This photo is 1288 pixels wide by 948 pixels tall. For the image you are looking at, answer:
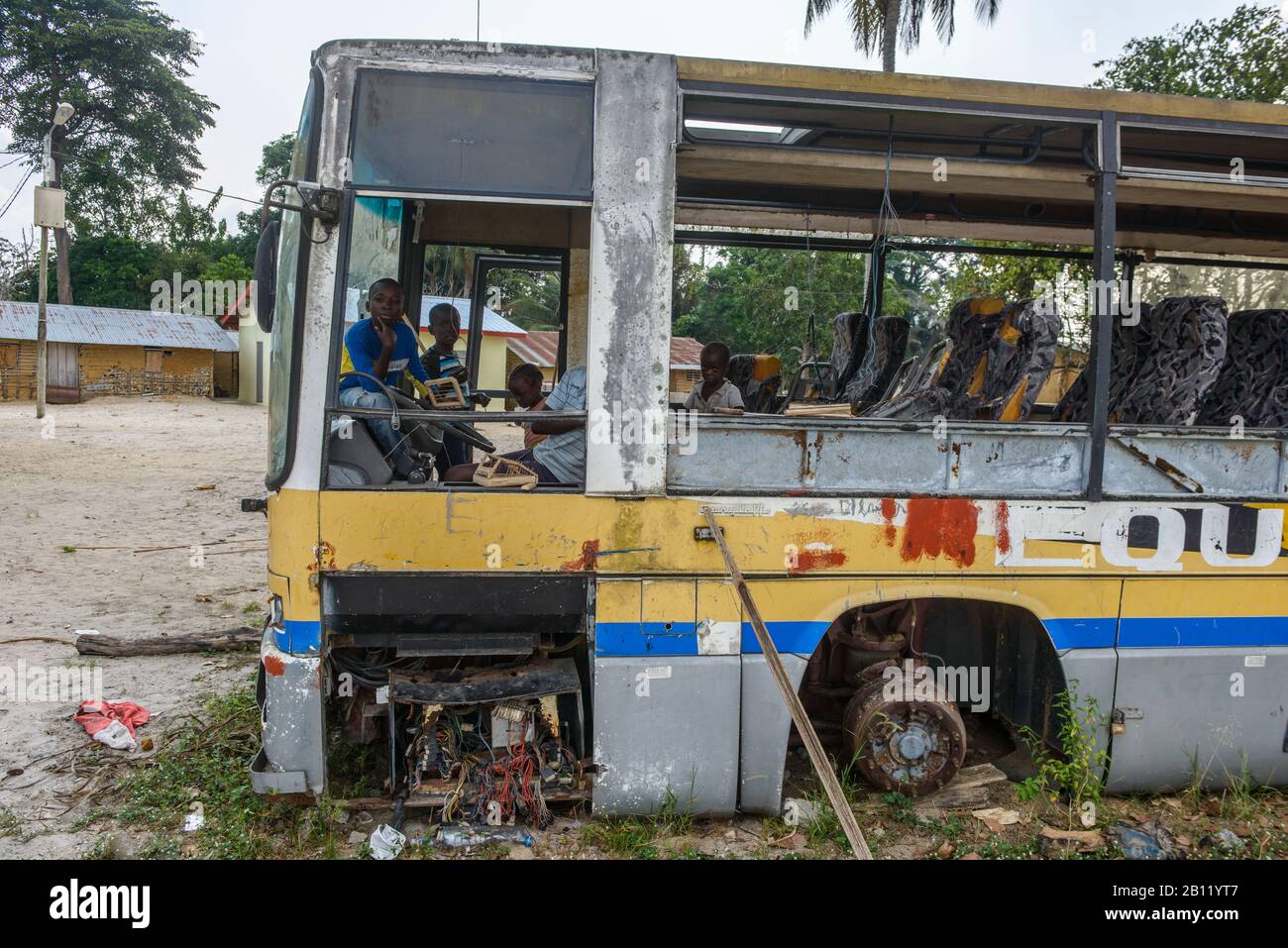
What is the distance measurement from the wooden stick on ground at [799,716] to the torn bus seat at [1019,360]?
173 centimetres

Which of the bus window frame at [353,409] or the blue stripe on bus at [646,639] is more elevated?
the bus window frame at [353,409]

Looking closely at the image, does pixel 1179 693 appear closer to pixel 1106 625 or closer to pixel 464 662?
pixel 1106 625

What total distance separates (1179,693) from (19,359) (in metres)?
34.3

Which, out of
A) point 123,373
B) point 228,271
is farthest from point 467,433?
point 228,271

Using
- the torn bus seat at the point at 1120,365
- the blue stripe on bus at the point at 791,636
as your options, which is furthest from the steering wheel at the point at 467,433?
the torn bus seat at the point at 1120,365

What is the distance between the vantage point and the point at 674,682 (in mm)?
3721

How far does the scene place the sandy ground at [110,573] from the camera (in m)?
4.78

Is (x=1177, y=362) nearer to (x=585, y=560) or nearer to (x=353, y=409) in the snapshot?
(x=585, y=560)

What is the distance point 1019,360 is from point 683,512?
7.19ft

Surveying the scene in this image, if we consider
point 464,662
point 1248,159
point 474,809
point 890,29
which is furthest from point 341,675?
point 890,29

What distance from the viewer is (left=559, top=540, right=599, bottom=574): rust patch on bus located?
144 inches

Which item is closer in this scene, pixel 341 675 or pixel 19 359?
pixel 341 675

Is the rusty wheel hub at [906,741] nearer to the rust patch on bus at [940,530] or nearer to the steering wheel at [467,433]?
the rust patch on bus at [940,530]

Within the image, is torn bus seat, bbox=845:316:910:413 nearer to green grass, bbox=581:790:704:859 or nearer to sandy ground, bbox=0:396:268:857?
green grass, bbox=581:790:704:859
